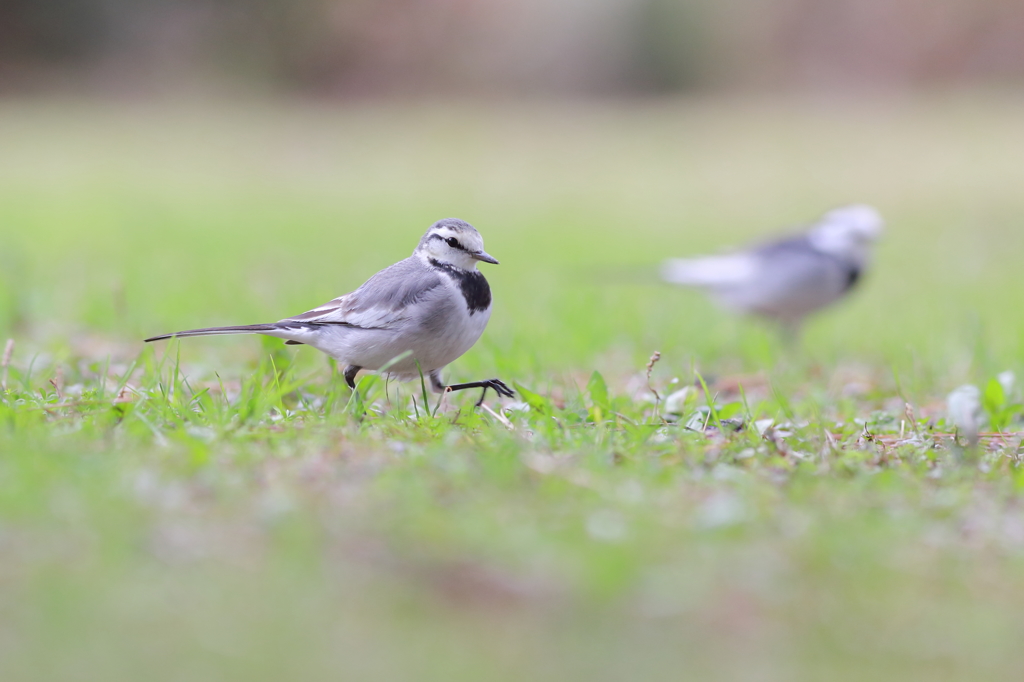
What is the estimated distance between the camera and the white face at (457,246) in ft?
15.2

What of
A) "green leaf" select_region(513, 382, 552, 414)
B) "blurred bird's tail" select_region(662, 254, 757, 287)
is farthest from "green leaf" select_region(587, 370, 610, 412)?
"blurred bird's tail" select_region(662, 254, 757, 287)

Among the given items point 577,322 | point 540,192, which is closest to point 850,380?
point 577,322

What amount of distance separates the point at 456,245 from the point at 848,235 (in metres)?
5.28

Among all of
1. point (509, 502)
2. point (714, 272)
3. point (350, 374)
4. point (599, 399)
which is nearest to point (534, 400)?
point (599, 399)

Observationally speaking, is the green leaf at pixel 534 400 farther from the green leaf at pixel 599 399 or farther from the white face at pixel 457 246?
the white face at pixel 457 246

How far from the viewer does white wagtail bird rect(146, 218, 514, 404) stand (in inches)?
174

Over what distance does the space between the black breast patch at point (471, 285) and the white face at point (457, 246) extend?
0.04 m

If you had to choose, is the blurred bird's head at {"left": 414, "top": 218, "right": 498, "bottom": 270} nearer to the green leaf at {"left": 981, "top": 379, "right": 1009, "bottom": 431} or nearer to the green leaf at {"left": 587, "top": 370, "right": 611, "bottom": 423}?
the green leaf at {"left": 587, "top": 370, "right": 611, "bottom": 423}

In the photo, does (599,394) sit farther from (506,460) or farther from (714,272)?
(714,272)

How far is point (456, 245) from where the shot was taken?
4.64 metres

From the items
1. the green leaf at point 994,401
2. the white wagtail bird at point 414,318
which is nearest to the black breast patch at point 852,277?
the green leaf at point 994,401

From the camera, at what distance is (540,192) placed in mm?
18875

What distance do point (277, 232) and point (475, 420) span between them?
31.2 ft

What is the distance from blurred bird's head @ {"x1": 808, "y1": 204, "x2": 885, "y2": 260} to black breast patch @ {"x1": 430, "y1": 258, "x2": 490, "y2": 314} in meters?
4.90
